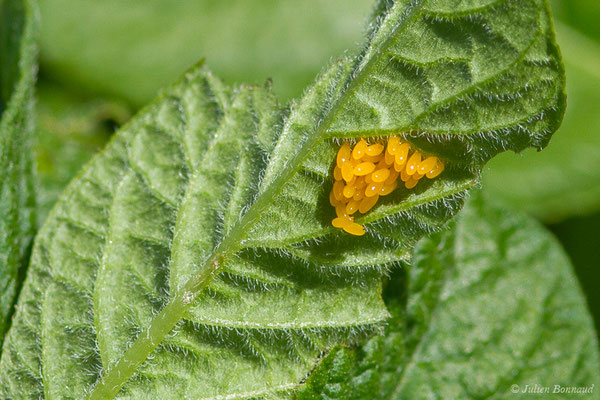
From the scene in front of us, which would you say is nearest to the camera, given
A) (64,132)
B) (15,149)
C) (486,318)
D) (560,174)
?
(15,149)

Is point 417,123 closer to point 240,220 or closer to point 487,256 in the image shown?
point 240,220

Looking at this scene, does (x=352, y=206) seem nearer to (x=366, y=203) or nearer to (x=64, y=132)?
(x=366, y=203)

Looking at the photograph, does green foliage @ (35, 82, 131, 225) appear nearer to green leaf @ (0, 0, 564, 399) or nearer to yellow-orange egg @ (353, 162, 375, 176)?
green leaf @ (0, 0, 564, 399)

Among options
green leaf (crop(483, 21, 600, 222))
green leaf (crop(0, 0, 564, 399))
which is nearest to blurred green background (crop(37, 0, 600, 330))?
green leaf (crop(483, 21, 600, 222))

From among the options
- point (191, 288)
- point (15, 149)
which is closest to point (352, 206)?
point (191, 288)

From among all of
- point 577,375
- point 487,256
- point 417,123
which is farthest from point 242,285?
point 577,375
